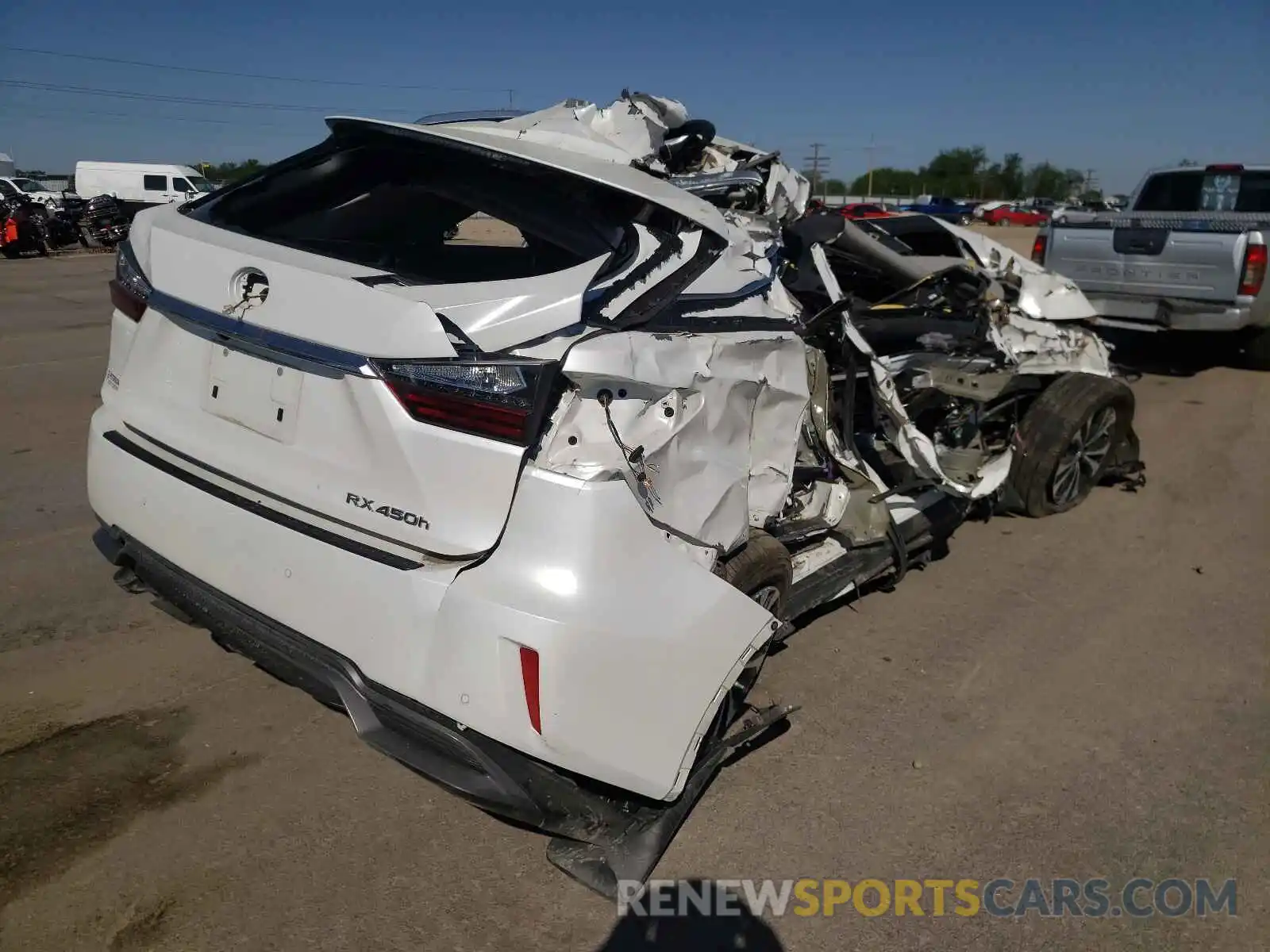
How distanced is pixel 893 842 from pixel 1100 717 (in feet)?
4.00

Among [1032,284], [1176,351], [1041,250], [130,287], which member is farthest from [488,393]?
[1176,351]

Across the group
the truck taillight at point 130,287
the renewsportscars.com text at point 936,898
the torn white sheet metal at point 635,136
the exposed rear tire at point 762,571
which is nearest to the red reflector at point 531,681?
the renewsportscars.com text at point 936,898

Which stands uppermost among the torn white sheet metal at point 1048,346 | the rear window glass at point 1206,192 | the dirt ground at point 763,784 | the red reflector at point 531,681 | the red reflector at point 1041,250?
the rear window glass at point 1206,192

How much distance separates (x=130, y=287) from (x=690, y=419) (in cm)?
170

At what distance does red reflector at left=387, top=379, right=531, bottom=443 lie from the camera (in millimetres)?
2115

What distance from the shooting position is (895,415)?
13.3 ft

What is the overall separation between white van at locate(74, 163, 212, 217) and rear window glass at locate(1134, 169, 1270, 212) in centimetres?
2974

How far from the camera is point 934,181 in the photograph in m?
94.1

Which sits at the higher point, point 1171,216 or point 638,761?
point 1171,216

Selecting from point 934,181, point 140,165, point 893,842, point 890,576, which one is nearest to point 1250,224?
point 890,576

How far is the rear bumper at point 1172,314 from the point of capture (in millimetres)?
8867

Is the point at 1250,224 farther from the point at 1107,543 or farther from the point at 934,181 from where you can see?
the point at 934,181

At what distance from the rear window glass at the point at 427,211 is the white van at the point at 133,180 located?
32.5 meters

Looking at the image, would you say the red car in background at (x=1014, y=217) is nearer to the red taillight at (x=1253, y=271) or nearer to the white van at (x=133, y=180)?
the white van at (x=133, y=180)
